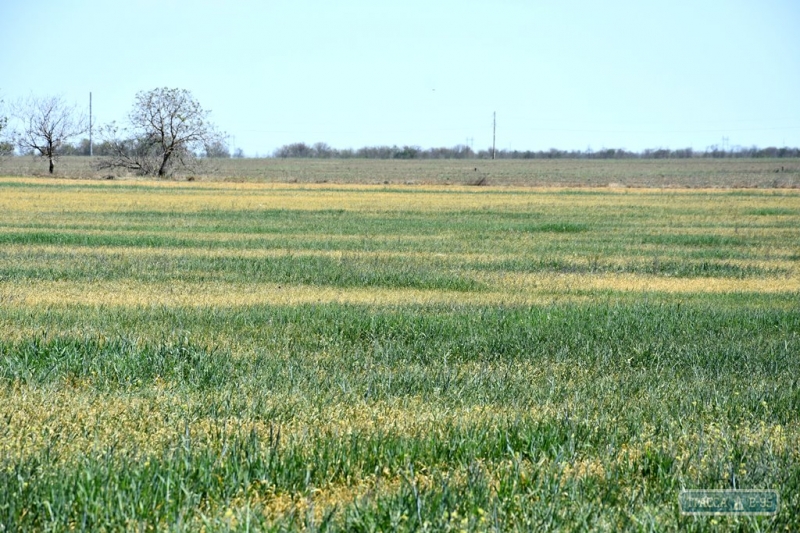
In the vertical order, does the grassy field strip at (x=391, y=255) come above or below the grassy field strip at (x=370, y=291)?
above

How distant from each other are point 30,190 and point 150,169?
74.2 feet

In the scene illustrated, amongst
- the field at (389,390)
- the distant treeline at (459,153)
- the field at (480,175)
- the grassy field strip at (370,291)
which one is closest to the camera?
the field at (389,390)

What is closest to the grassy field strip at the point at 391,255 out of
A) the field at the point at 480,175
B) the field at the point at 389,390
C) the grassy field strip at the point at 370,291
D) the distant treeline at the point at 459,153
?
the field at the point at 389,390

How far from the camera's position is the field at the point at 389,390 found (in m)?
4.93

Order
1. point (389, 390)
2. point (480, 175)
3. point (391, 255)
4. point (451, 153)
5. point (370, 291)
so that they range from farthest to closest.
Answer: point (451, 153)
point (480, 175)
point (391, 255)
point (370, 291)
point (389, 390)

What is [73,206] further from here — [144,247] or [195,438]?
[195,438]

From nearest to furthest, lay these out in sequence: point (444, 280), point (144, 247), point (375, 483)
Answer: point (375, 483) → point (444, 280) → point (144, 247)

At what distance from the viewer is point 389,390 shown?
25.4 feet

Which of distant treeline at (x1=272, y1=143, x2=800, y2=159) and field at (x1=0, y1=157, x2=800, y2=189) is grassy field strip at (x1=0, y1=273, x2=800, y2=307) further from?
distant treeline at (x1=272, y1=143, x2=800, y2=159)

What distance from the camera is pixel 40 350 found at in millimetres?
8836

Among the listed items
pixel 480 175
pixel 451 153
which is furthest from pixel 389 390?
pixel 451 153

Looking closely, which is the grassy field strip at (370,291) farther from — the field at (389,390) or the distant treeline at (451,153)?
the distant treeline at (451,153)

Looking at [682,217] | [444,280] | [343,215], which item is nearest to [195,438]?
[444,280]

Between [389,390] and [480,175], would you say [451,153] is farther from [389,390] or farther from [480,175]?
[389,390]
